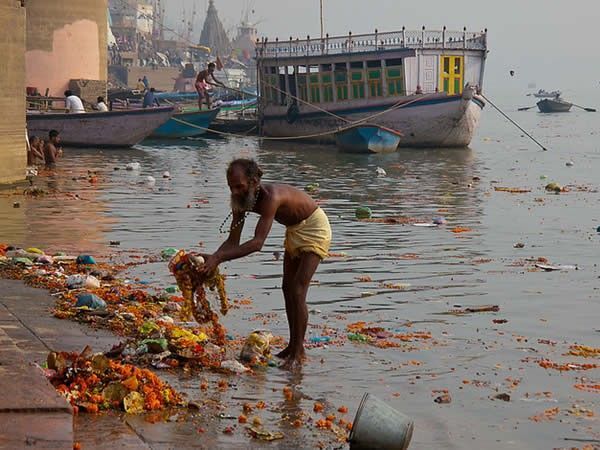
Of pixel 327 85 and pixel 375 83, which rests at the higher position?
pixel 375 83

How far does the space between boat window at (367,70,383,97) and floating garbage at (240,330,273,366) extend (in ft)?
92.8

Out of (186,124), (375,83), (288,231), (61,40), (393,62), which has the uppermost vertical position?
(61,40)

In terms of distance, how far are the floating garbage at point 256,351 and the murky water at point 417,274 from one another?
6.7 inches

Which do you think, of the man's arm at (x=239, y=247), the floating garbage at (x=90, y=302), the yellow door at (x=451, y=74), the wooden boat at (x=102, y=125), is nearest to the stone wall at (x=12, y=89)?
the floating garbage at (x=90, y=302)

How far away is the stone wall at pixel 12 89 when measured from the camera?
17.0m

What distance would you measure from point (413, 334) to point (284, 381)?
6.16 feet

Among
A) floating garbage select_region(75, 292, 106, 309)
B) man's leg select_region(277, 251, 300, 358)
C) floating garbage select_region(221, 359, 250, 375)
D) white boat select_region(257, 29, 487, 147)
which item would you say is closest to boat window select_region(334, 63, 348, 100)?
white boat select_region(257, 29, 487, 147)

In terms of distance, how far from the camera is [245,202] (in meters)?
6.79

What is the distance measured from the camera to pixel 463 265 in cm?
1193

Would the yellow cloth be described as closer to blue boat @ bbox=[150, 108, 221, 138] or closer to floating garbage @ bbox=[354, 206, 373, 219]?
floating garbage @ bbox=[354, 206, 373, 219]

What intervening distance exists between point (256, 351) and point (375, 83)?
93.9 feet

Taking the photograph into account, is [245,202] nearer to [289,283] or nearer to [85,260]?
[289,283]

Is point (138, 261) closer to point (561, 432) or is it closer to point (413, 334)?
point (413, 334)

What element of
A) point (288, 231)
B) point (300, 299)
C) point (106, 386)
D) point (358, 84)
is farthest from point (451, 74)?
point (106, 386)
